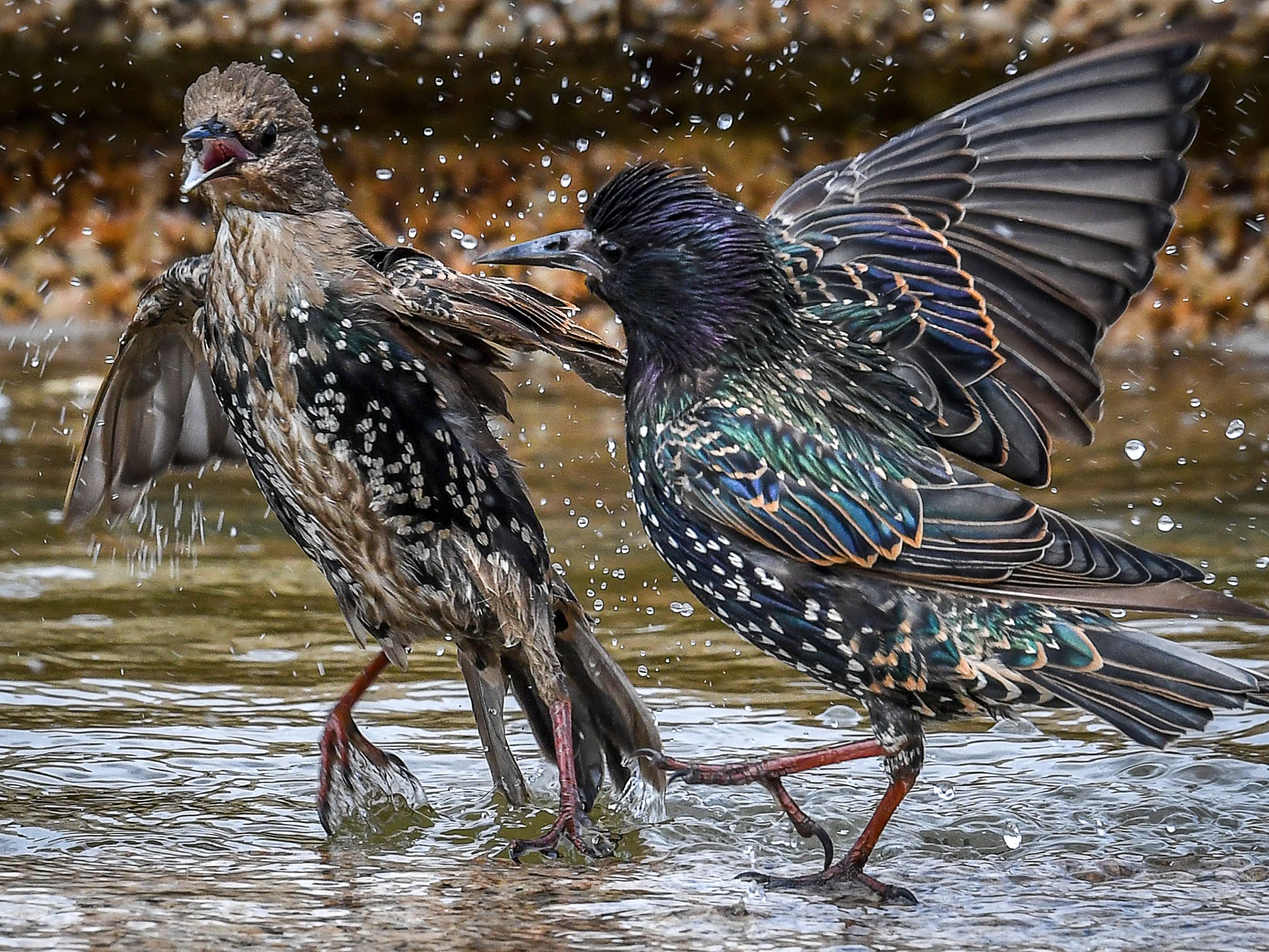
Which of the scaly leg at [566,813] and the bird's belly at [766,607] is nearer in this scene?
the bird's belly at [766,607]

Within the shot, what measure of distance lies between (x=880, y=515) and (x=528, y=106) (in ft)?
17.6

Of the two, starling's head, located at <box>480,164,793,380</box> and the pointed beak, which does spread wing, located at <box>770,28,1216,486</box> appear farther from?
the pointed beak

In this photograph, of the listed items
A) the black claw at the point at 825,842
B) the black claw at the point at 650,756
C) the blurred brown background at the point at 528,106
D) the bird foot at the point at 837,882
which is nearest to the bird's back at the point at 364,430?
the black claw at the point at 650,756

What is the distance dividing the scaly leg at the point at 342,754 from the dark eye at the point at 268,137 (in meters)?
1.08

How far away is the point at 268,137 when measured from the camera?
12.0 ft

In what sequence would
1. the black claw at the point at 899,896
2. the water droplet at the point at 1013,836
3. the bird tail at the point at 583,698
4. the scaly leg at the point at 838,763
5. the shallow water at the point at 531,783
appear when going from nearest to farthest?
1. the shallow water at the point at 531,783
2. the black claw at the point at 899,896
3. the scaly leg at the point at 838,763
4. the water droplet at the point at 1013,836
5. the bird tail at the point at 583,698

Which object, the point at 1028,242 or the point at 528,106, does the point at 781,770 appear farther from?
the point at 528,106

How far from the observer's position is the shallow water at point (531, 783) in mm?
2914

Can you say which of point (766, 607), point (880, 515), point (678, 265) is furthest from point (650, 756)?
point (678, 265)

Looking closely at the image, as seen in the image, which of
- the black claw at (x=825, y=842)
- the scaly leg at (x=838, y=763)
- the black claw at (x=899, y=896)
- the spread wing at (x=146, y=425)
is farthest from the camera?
the spread wing at (x=146, y=425)

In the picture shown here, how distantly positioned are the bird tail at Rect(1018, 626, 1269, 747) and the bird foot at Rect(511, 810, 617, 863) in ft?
2.73

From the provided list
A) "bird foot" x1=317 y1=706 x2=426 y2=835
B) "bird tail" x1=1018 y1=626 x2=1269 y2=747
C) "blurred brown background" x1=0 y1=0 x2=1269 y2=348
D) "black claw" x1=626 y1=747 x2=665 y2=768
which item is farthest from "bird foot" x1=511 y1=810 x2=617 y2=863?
"blurred brown background" x1=0 y1=0 x2=1269 y2=348

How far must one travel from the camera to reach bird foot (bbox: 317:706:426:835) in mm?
3590

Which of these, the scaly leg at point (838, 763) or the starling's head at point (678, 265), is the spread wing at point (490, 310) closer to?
the starling's head at point (678, 265)
